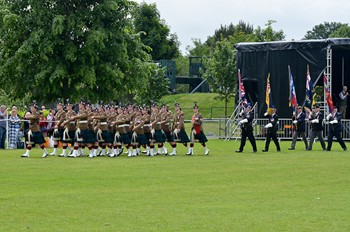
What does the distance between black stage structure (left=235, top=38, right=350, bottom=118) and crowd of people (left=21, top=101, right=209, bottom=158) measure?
12727mm

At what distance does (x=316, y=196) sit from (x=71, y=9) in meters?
31.5

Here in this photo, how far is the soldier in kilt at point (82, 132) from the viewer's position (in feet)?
103

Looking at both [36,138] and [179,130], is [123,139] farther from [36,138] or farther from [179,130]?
[36,138]

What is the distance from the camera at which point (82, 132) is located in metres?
31.6

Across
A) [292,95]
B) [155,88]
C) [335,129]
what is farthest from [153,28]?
[335,129]

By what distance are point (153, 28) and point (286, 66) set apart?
42124 mm

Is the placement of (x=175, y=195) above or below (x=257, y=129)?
below

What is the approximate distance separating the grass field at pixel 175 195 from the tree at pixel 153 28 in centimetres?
5827

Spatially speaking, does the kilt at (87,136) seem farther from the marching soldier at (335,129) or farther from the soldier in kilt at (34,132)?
the marching soldier at (335,129)

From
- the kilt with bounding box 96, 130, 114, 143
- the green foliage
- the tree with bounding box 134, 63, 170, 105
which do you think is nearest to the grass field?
the kilt with bounding box 96, 130, 114, 143

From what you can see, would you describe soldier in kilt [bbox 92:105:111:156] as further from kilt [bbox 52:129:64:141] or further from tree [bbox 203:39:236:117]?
tree [bbox 203:39:236:117]

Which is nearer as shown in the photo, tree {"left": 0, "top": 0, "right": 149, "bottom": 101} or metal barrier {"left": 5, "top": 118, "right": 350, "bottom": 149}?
metal barrier {"left": 5, "top": 118, "right": 350, "bottom": 149}

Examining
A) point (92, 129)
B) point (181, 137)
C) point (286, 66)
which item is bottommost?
point (181, 137)

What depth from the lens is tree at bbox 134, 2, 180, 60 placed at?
86.7m
